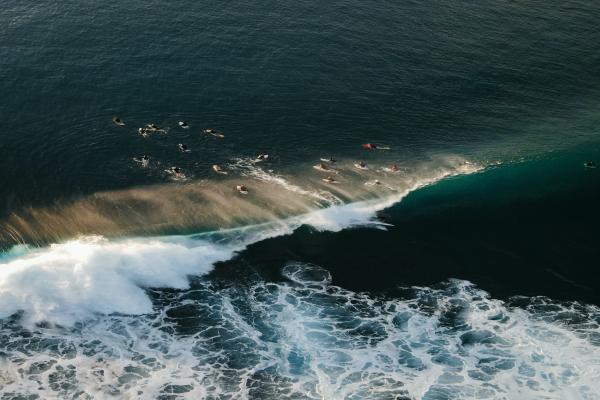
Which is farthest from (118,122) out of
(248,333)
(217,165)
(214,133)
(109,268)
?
(248,333)

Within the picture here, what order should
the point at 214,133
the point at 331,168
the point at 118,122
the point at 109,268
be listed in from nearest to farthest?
the point at 109,268 → the point at 331,168 → the point at 214,133 → the point at 118,122

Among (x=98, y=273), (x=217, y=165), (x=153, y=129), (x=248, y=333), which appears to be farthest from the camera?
(x=153, y=129)

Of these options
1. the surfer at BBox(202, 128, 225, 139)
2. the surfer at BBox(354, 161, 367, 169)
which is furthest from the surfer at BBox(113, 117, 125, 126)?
the surfer at BBox(354, 161, 367, 169)

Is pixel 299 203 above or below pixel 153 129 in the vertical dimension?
below

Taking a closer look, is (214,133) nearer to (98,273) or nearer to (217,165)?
(217,165)

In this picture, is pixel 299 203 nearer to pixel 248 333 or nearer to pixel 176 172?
pixel 176 172

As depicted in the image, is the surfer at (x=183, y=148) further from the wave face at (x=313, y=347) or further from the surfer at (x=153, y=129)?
the wave face at (x=313, y=347)

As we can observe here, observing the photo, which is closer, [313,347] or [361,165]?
[313,347]

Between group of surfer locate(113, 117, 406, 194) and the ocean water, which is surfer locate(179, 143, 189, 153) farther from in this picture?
the ocean water

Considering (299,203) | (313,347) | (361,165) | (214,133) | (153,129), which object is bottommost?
(313,347)
